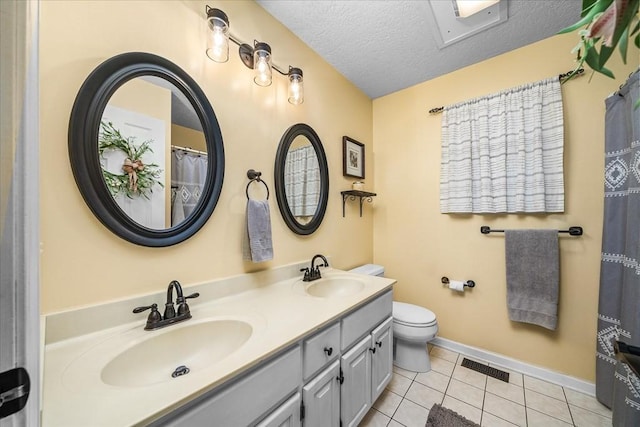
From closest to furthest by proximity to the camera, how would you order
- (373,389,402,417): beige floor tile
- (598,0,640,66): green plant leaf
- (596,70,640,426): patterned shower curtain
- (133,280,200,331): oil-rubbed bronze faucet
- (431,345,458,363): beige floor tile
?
(598,0,640,66): green plant leaf → (133,280,200,331): oil-rubbed bronze faucet → (596,70,640,426): patterned shower curtain → (373,389,402,417): beige floor tile → (431,345,458,363): beige floor tile

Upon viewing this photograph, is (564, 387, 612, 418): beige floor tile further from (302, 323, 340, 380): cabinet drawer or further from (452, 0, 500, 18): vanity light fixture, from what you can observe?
(452, 0, 500, 18): vanity light fixture

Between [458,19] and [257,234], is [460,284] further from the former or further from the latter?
[458,19]

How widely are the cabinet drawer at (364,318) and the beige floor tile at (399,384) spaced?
58 cm

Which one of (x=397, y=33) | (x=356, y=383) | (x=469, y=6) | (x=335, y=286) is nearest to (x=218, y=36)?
(x=397, y=33)

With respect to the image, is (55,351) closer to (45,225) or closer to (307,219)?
(45,225)

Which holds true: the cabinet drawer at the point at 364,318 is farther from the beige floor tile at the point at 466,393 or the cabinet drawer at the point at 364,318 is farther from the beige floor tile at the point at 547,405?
the beige floor tile at the point at 547,405

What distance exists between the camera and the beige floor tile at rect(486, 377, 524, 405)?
5.11 ft

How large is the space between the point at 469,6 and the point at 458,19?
0.11 m

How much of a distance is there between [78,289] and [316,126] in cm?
164

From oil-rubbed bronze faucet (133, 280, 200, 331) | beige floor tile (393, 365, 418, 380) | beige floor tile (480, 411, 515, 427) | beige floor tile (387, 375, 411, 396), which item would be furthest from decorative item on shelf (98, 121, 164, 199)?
beige floor tile (480, 411, 515, 427)

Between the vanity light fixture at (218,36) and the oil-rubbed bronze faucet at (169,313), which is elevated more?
the vanity light fixture at (218,36)

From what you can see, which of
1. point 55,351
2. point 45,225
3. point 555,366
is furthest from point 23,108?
point 555,366

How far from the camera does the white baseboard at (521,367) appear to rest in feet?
5.26

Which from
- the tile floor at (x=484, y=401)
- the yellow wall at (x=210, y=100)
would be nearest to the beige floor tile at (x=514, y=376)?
the tile floor at (x=484, y=401)
